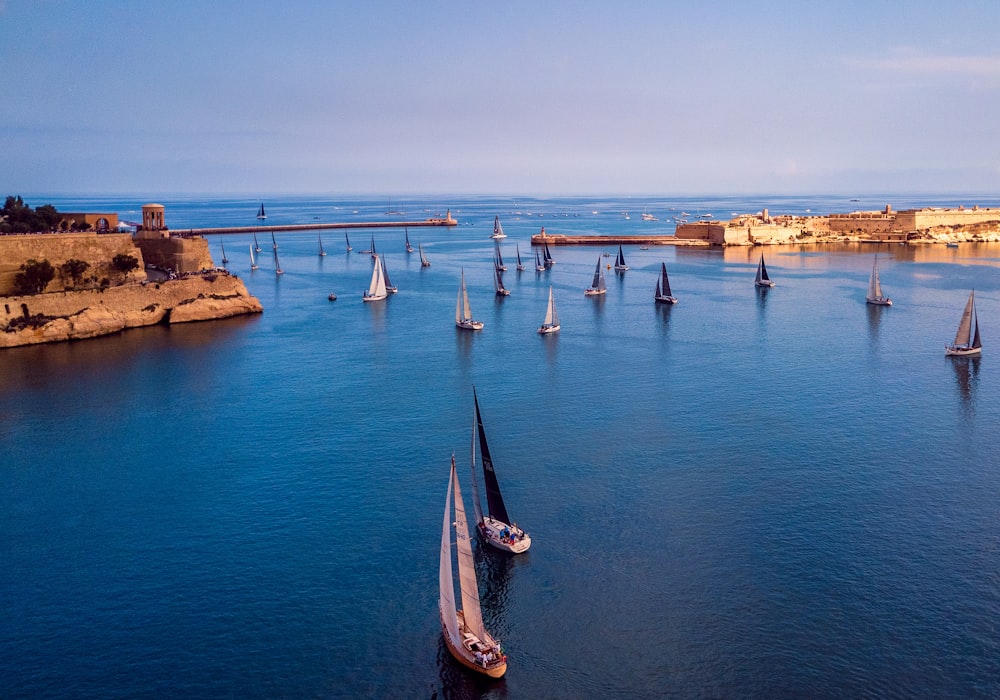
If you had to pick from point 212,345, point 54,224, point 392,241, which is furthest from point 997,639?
point 392,241

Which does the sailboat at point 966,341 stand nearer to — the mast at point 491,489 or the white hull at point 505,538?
the white hull at point 505,538

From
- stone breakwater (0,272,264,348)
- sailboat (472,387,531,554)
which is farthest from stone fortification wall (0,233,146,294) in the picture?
sailboat (472,387,531,554)

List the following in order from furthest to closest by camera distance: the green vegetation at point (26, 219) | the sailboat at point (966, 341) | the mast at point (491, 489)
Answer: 1. the green vegetation at point (26, 219)
2. the sailboat at point (966, 341)
3. the mast at point (491, 489)

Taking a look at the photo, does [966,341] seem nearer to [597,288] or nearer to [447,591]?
→ [597,288]

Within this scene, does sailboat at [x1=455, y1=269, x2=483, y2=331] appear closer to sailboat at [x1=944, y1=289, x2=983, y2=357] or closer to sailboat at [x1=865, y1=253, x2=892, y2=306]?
sailboat at [x1=944, y1=289, x2=983, y2=357]

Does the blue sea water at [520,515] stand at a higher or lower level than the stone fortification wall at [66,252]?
lower

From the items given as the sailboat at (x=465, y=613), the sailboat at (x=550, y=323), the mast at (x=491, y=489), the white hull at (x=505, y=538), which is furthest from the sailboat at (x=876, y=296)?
the sailboat at (x=465, y=613)

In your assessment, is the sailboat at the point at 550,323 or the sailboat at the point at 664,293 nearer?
the sailboat at the point at 550,323
